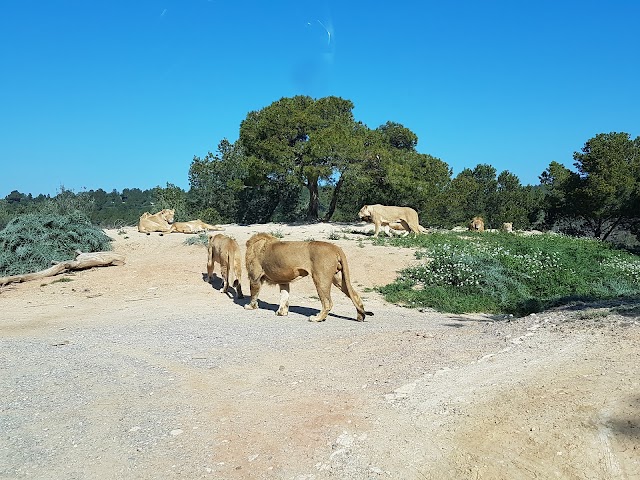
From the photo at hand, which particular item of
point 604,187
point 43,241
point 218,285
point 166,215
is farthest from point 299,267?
point 604,187

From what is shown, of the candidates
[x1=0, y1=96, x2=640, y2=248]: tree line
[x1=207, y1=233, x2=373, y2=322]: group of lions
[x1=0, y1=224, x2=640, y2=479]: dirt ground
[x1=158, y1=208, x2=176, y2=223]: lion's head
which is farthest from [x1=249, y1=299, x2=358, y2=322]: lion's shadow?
[x1=0, y1=96, x2=640, y2=248]: tree line

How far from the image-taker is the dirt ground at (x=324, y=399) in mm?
4316

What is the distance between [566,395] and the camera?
4906mm

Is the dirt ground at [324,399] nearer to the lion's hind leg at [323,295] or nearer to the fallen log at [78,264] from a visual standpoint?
the lion's hind leg at [323,295]

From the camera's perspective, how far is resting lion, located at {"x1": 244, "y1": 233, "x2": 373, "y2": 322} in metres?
10.2

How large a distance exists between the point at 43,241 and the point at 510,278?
14.4 m

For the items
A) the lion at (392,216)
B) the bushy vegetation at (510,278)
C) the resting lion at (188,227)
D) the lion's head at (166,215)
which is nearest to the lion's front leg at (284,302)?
the bushy vegetation at (510,278)

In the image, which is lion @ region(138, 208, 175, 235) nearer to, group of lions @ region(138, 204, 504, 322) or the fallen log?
the fallen log

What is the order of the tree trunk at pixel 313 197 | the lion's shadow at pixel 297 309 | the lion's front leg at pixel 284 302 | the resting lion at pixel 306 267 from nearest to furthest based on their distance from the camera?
1. the resting lion at pixel 306 267
2. the lion's front leg at pixel 284 302
3. the lion's shadow at pixel 297 309
4. the tree trunk at pixel 313 197

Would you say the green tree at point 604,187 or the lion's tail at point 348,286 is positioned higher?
the green tree at point 604,187

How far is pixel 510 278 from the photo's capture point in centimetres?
1445

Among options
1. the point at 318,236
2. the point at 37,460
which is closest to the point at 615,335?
the point at 37,460

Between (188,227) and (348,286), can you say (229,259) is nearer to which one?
(348,286)

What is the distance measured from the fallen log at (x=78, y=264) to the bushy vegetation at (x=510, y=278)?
28.7ft
